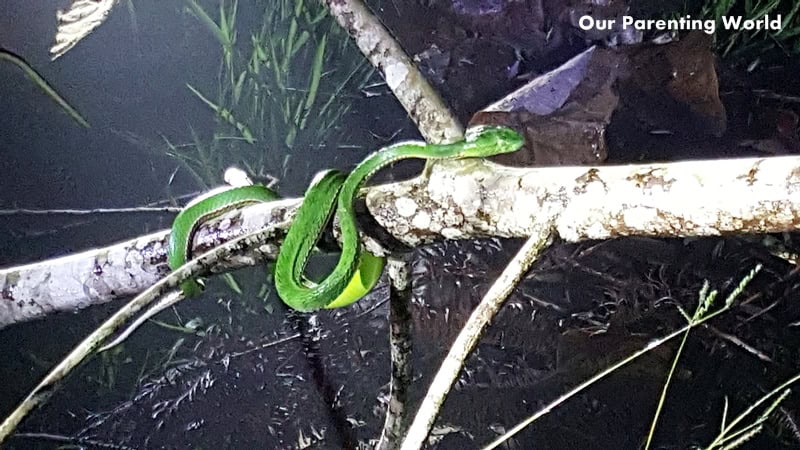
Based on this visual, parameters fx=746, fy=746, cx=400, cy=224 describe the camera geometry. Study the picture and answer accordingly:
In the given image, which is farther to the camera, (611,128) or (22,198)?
(22,198)

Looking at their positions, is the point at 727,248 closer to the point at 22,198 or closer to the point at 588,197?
the point at 588,197

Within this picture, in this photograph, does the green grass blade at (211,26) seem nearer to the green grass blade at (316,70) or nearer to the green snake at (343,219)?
the green grass blade at (316,70)

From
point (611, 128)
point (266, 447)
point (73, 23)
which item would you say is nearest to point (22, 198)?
point (73, 23)

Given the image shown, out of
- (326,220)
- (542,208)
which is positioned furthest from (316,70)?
(542,208)

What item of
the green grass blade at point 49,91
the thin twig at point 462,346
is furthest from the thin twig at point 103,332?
the green grass blade at point 49,91

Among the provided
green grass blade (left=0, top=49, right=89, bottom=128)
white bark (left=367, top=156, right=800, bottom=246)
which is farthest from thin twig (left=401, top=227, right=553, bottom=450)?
green grass blade (left=0, top=49, right=89, bottom=128)

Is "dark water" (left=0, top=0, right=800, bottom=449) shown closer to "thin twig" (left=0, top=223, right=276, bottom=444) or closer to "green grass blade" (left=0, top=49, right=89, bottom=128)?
"green grass blade" (left=0, top=49, right=89, bottom=128)

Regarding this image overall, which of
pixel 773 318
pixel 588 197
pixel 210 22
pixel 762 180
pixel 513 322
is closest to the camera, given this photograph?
pixel 762 180

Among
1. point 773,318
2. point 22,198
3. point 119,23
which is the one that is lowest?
point 773,318
